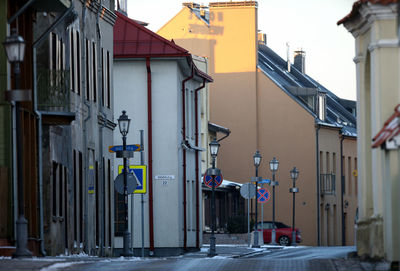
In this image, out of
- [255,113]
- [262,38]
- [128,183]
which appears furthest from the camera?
[262,38]

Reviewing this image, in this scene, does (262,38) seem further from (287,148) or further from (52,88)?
(52,88)

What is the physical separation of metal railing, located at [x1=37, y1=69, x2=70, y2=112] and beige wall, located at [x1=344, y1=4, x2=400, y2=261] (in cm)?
689

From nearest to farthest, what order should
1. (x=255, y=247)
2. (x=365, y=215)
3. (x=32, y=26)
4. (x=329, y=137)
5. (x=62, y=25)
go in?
(x=365, y=215) < (x=32, y=26) < (x=62, y=25) < (x=255, y=247) < (x=329, y=137)

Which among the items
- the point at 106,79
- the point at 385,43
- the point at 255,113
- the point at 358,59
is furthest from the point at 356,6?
the point at 255,113

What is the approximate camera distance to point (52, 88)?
84.0 ft

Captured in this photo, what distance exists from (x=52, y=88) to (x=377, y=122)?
8.97 metres

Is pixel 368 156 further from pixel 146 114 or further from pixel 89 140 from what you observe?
pixel 146 114

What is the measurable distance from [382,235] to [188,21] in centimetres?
4865

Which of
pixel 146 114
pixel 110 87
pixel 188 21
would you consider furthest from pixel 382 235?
pixel 188 21

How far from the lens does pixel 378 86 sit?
1884cm

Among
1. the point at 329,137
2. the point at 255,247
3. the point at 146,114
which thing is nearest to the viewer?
the point at 146,114

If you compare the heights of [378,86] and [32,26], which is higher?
[32,26]

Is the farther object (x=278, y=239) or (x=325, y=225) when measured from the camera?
(x=325, y=225)

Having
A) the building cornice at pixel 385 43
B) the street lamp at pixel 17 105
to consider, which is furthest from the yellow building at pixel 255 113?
the building cornice at pixel 385 43
